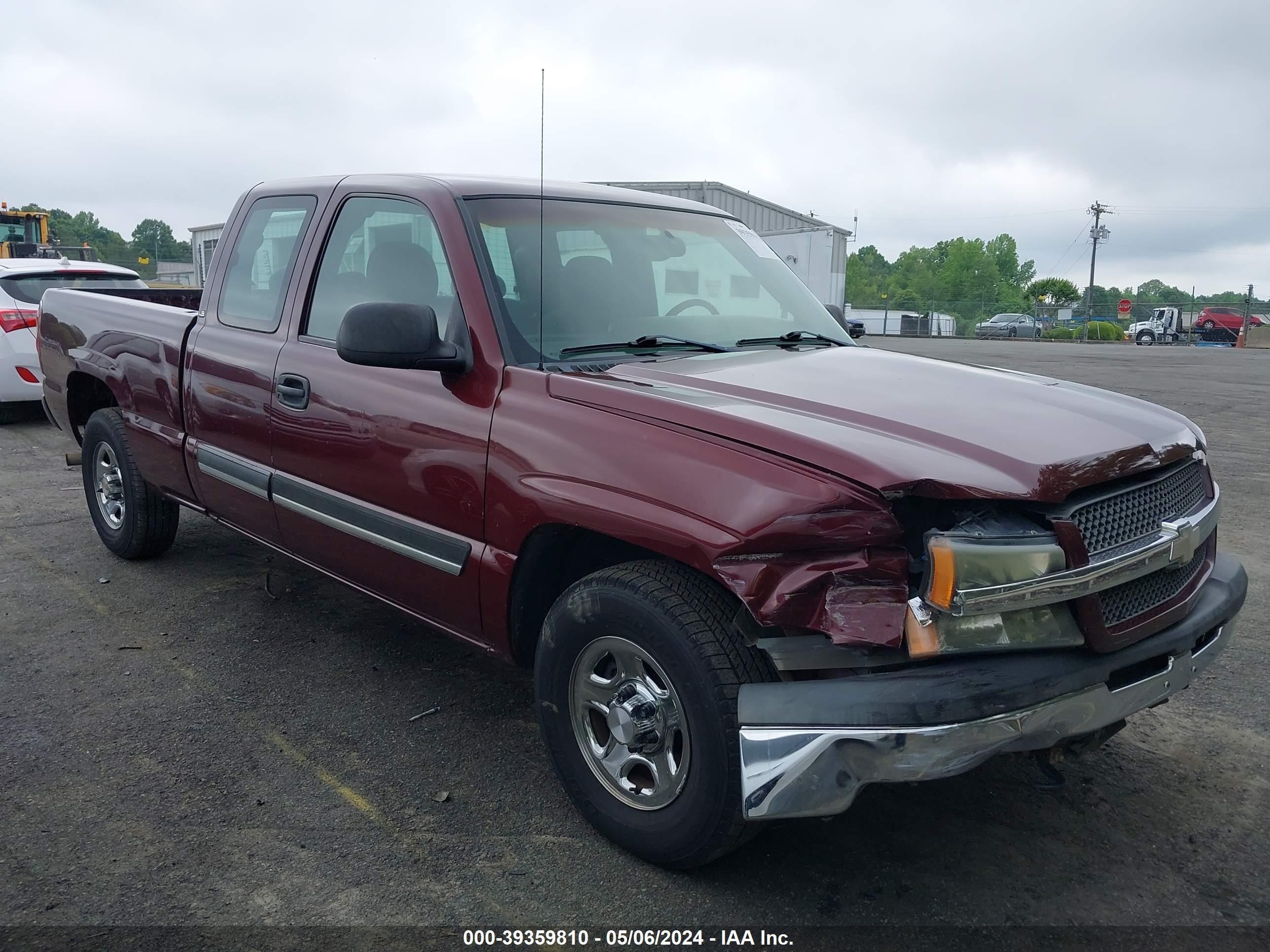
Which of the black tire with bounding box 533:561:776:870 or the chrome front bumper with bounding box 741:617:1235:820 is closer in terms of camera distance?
the chrome front bumper with bounding box 741:617:1235:820

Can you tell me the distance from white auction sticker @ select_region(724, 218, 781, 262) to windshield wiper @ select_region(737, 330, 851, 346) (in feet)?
1.79

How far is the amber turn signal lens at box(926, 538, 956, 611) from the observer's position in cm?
219

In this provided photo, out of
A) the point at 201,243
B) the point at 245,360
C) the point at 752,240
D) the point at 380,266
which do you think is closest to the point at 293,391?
the point at 245,360

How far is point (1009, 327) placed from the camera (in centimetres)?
5312

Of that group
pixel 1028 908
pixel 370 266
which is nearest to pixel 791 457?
pixel 1028 908

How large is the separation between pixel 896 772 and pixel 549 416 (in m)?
1.27

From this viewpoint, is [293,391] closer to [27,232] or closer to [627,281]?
[627,281]

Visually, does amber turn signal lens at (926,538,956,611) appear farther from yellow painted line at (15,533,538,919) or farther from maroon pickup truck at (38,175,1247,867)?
yellow painted line at (15,533,538,919)

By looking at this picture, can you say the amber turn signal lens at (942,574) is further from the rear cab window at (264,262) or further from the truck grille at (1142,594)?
the rear cab window at (264,262)

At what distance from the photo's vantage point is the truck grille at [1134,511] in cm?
240

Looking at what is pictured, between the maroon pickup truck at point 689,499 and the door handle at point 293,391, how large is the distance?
0.01 m

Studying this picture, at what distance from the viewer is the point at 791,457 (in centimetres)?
231

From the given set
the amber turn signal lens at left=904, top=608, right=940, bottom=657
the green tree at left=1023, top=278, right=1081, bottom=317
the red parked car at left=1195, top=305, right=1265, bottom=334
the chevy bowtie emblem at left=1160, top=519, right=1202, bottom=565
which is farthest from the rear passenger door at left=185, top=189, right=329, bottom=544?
the green tree at left=1023, top=278, right=1081, bottom=317

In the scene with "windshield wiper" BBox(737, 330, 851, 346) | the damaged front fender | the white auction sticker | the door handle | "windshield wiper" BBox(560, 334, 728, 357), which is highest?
the white auction sticker
